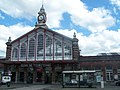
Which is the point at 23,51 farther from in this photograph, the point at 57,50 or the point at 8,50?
the point at 57,50

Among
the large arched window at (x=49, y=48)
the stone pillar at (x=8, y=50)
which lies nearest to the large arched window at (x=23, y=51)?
the stone pillar at (x=8, y=50)

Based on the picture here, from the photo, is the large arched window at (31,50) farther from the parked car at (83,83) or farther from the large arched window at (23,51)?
the parked car at (83,83)

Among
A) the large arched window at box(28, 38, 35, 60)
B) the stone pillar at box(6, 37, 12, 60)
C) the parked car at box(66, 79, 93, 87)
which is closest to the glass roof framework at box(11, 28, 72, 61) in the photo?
the large arched window at box(28, 38, 35, 60)

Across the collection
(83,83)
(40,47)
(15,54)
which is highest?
(40,47)

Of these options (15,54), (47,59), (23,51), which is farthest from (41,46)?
(15,54)

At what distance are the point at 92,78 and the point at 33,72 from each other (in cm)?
1848

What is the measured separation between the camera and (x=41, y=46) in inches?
1906

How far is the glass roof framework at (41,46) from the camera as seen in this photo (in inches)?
1865

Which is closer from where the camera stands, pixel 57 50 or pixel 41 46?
pixel 57 50

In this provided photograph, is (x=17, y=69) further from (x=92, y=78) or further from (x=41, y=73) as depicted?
(x=92, y=78)

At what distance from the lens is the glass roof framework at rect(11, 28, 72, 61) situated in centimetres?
4738

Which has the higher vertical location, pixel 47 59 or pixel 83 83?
pixel 47 59

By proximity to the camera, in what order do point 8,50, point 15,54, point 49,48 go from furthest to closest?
point 8,50, point 15,54, point 49,48

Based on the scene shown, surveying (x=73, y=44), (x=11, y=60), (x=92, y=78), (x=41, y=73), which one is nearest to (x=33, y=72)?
(x=41, y=73)
